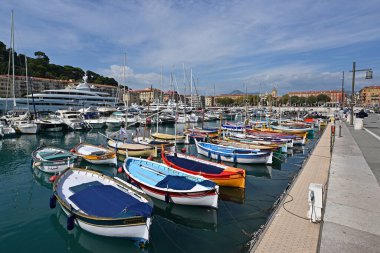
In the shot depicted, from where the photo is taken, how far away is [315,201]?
9.20 meters

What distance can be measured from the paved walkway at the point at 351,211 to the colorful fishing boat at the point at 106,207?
6460mm

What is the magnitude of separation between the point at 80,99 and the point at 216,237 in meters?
89.6

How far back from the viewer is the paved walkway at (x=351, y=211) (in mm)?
6648

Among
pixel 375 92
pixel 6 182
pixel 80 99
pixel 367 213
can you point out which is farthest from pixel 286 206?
pixel 375 92

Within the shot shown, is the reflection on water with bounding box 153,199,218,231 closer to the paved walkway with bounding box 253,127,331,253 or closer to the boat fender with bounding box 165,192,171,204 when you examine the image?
the boat fender with bounding box 165,192,171,204

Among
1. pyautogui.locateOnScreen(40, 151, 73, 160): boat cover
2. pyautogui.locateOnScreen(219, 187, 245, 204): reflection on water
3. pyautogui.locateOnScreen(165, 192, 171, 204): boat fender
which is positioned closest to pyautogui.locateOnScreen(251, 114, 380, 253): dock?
pyautogui.locateOnScreen(219, 187, 245, 204): reflection on water

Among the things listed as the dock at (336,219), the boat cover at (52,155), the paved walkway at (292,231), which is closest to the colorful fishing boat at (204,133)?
the boat cover at (52,155)

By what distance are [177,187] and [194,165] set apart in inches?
203

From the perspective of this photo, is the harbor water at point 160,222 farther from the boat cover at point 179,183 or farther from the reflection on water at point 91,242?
the boat cover at point 179,183

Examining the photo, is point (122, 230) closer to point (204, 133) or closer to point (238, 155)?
point (238, 155)

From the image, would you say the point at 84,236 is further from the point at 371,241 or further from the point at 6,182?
the point at 6,182

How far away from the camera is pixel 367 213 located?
8477 millimetres

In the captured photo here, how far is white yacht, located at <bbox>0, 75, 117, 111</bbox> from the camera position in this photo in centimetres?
8262

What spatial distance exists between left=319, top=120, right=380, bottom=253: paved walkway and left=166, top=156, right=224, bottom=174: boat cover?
7365 millimetres
